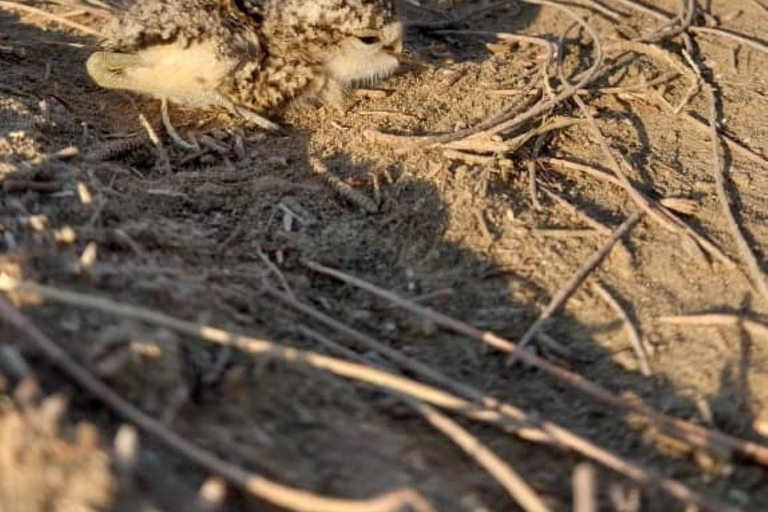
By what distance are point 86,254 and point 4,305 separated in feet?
1.01

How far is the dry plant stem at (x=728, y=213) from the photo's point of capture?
8.86 feet

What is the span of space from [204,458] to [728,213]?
201 centimetres

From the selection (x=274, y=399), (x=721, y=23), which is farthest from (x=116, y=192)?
(x=721, y=23)

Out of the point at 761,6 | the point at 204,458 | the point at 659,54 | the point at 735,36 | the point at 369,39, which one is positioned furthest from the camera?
the point at 761,6

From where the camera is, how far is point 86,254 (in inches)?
86.4

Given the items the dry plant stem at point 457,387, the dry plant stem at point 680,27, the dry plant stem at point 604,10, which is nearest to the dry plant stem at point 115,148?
the dry plant stem at point 457,387

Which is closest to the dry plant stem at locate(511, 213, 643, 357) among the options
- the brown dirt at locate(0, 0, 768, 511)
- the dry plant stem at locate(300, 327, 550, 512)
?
the brown dirt at locate(0, 0, 768, 511)

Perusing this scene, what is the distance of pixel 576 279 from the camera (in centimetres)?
270

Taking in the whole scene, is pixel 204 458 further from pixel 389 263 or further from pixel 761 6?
pixel 761 6

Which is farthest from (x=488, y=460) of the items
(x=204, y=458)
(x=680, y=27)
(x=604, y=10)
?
(x=604, y=10)

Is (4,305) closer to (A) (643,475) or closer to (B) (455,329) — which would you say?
(B) (455,329)

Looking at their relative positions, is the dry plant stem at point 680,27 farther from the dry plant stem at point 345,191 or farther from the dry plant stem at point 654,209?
the dry plant stem at point 345,191

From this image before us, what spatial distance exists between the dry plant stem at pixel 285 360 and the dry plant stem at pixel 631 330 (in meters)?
0.45

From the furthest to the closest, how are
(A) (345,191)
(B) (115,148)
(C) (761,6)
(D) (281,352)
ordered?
(C) (761,6) → (B) (115,148) → (A) (345,191) → (D) (281,352)
